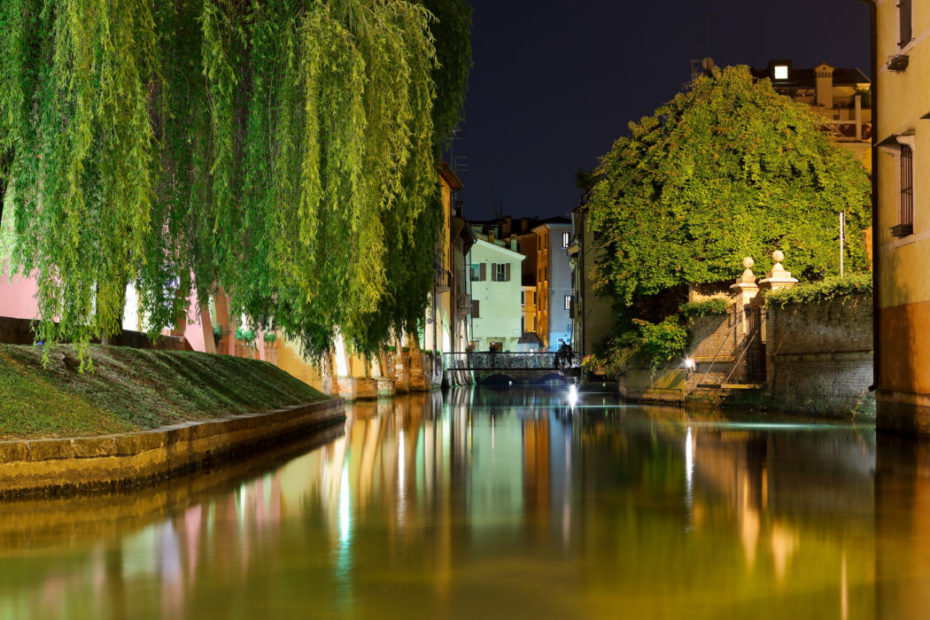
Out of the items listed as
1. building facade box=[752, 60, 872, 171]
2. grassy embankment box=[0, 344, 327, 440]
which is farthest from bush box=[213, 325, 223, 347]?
building facade box=[752, 60, 872, 171]

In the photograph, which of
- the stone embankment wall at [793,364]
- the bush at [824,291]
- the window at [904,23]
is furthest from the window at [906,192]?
the stone embankment wall at [793,364]

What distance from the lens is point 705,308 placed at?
123ft

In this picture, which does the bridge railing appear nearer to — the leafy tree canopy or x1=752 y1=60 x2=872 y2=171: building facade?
x1=752 y1=60 x2=872 y2=171: building facade

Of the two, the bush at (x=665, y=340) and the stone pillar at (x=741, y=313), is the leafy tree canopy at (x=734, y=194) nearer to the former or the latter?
the bush at (x=665, y=340)

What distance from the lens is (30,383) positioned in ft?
39.8

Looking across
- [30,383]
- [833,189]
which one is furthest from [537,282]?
[30,383]

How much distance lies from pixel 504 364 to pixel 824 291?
4643 centimetres

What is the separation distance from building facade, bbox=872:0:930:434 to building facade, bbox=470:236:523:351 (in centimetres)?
8431

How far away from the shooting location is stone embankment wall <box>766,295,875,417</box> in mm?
25266

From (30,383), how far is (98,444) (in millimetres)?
1386

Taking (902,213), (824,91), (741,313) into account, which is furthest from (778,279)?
(824,91)

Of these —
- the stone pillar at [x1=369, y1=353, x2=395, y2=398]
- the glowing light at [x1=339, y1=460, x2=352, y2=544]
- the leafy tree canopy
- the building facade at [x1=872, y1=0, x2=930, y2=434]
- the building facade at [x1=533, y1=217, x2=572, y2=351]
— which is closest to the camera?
the glowing light at [x1=339, y1=460, x2=352, y2=544]

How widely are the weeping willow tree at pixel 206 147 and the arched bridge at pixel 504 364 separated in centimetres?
5150

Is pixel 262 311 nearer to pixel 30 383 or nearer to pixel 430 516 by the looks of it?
pixel 30 383
